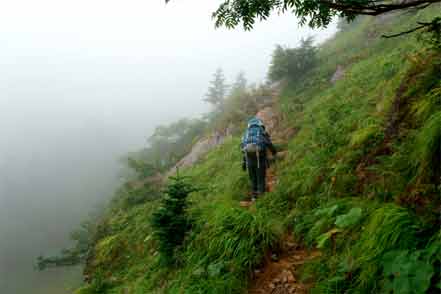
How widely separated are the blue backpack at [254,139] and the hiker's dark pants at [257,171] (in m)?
0.16

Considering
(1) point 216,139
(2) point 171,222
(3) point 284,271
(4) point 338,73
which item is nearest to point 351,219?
(3) point 284,271

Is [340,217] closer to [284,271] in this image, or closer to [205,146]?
[284,271]

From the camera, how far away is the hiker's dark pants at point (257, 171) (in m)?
5.92

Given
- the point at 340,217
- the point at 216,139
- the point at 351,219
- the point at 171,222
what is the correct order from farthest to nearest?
the point at 216,139 < the point at 171,222 < the point at 340,217 < the point at 351,219

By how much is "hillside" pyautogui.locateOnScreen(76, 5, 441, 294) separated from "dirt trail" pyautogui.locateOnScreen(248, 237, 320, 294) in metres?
0.05

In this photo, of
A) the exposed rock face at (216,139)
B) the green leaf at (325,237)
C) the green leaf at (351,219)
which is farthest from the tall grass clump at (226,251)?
the exposed rock face at (216,139)

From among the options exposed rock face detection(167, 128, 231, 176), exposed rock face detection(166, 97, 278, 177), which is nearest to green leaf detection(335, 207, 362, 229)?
exposed rock face detection(166, 97, 278, 177)

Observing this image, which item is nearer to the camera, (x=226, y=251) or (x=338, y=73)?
(x=226, y=251)

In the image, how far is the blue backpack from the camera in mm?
5863

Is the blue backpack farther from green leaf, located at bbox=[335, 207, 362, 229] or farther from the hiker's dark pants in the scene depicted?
green leaf, located at bbox=[335, 207, 362, 229]

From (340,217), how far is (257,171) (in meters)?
2.81

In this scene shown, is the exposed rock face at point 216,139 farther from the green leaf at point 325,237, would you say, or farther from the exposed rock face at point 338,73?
the green leaf at point 325,237

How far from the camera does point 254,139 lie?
232 inches

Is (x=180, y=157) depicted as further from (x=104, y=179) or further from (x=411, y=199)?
(x=104, y=179)
